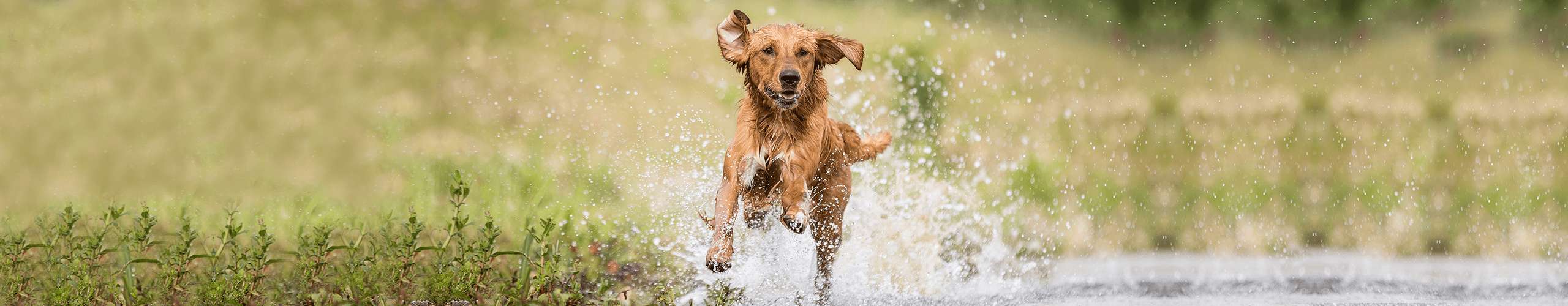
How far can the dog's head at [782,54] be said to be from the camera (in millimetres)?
5242

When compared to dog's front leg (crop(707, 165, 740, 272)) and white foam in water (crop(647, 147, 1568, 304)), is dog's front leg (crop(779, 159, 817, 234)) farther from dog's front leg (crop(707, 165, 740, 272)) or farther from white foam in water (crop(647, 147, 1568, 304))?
white foam in water (crop(647, 147, 1568, 304))

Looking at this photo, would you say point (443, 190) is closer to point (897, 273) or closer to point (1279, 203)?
point (897, 273)

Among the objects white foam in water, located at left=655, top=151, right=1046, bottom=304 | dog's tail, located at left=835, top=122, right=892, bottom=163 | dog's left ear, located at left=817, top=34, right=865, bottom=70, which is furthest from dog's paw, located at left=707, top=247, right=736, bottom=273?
dog's tail, located at left=835, top=122, right=892, bottom=163

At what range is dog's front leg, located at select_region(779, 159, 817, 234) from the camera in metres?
5.39

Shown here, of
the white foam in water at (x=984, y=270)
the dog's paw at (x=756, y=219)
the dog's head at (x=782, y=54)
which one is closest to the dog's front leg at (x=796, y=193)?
the dog's paw at (x=756, y=219)

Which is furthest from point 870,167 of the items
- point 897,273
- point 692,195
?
point 692,195

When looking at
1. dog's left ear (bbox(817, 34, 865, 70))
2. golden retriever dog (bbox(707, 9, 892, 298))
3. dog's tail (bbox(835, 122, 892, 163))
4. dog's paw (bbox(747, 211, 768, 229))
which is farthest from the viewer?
dog's tail (bbox(835, 122, 892, 163))

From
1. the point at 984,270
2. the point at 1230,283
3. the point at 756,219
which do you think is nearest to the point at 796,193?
the point at 756,219

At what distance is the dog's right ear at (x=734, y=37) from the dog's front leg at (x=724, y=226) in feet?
1.96

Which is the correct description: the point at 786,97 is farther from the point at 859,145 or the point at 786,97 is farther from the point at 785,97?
the point at 859,145

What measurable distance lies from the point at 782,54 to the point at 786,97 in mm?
210

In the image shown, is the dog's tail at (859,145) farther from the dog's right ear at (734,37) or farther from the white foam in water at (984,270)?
the dog's right ear at (734,37)

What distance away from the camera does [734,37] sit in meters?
5.52

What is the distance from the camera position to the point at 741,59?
18.0 ft
